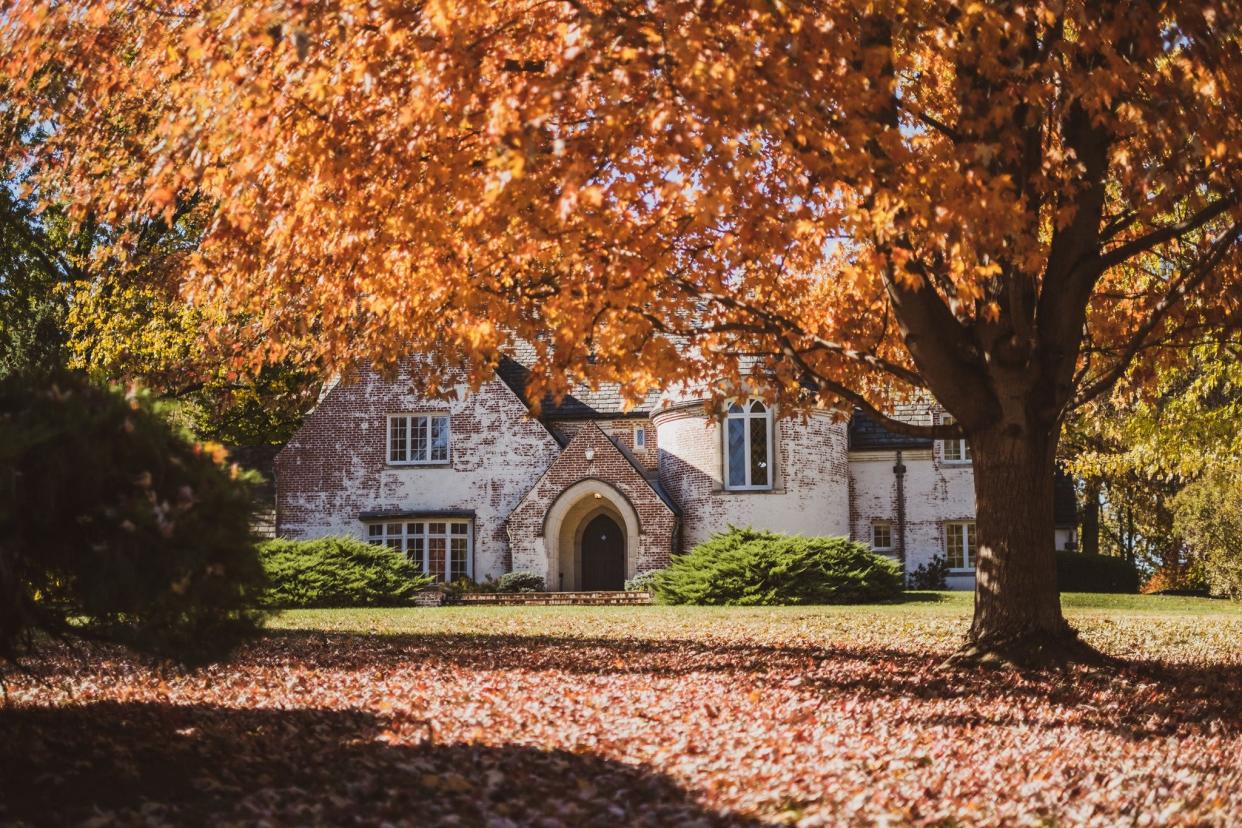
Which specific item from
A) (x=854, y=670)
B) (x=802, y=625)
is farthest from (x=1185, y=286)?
(x=802, y=625)

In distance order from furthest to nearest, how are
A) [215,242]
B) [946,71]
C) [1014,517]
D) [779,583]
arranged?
[779,583]
[946,71]
[1014,517]
[215,242]

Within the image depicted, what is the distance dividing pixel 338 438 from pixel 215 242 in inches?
872

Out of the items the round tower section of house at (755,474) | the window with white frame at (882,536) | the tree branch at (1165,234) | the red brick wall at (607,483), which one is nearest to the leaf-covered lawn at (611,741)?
the tree branch at (1165,234)

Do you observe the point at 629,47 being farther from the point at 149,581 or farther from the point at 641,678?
the point at 641,678

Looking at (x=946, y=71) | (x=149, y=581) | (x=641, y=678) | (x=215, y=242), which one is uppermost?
(x=946, y=71)

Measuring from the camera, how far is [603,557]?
105 ft

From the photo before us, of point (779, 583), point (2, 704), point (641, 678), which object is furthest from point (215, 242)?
point (779, 583)

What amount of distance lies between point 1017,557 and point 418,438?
904 inches

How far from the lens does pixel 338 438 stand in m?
31.5

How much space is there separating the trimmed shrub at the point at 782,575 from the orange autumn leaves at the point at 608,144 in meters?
12.4

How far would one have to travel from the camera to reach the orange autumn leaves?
7.49 metres

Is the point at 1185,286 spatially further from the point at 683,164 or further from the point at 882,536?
the point at 882,536

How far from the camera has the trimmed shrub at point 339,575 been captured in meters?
25.1

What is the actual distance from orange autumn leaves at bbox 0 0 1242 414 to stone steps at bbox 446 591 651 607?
47.5 ft
